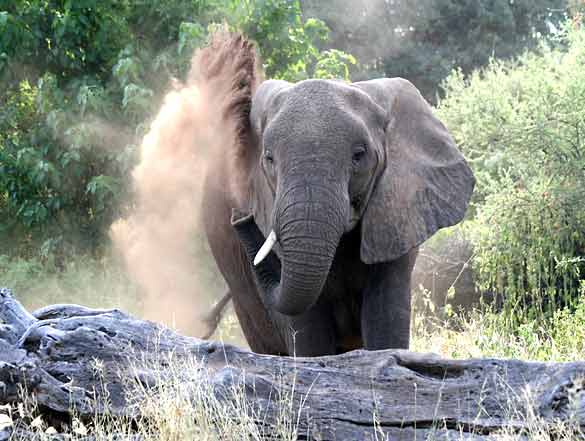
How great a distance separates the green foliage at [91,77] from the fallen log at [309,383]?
648 cm

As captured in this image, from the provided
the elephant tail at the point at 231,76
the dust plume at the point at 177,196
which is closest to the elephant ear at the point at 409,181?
the elephant tail at the point at 231,76

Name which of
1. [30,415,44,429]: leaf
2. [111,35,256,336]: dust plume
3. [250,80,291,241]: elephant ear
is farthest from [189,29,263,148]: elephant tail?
[30,415,44,429]: leaf

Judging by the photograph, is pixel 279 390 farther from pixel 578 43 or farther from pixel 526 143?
pixel 578 43

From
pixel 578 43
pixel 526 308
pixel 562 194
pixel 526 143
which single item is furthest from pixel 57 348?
pixel 578 43

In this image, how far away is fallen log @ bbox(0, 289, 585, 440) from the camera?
4.23 meters

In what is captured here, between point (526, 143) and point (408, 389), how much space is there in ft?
24.0

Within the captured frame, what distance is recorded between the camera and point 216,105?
7578 mm

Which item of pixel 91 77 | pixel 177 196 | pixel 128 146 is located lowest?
pixel 177 196

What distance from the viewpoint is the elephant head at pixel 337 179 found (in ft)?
18.7

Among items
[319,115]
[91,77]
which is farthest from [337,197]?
[91,77]

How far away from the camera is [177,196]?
29.4 feet

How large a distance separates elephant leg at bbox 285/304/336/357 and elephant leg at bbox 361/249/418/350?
28 centimetres

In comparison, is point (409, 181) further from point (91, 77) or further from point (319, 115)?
point (91, 77)

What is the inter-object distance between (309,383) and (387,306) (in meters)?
1.85
